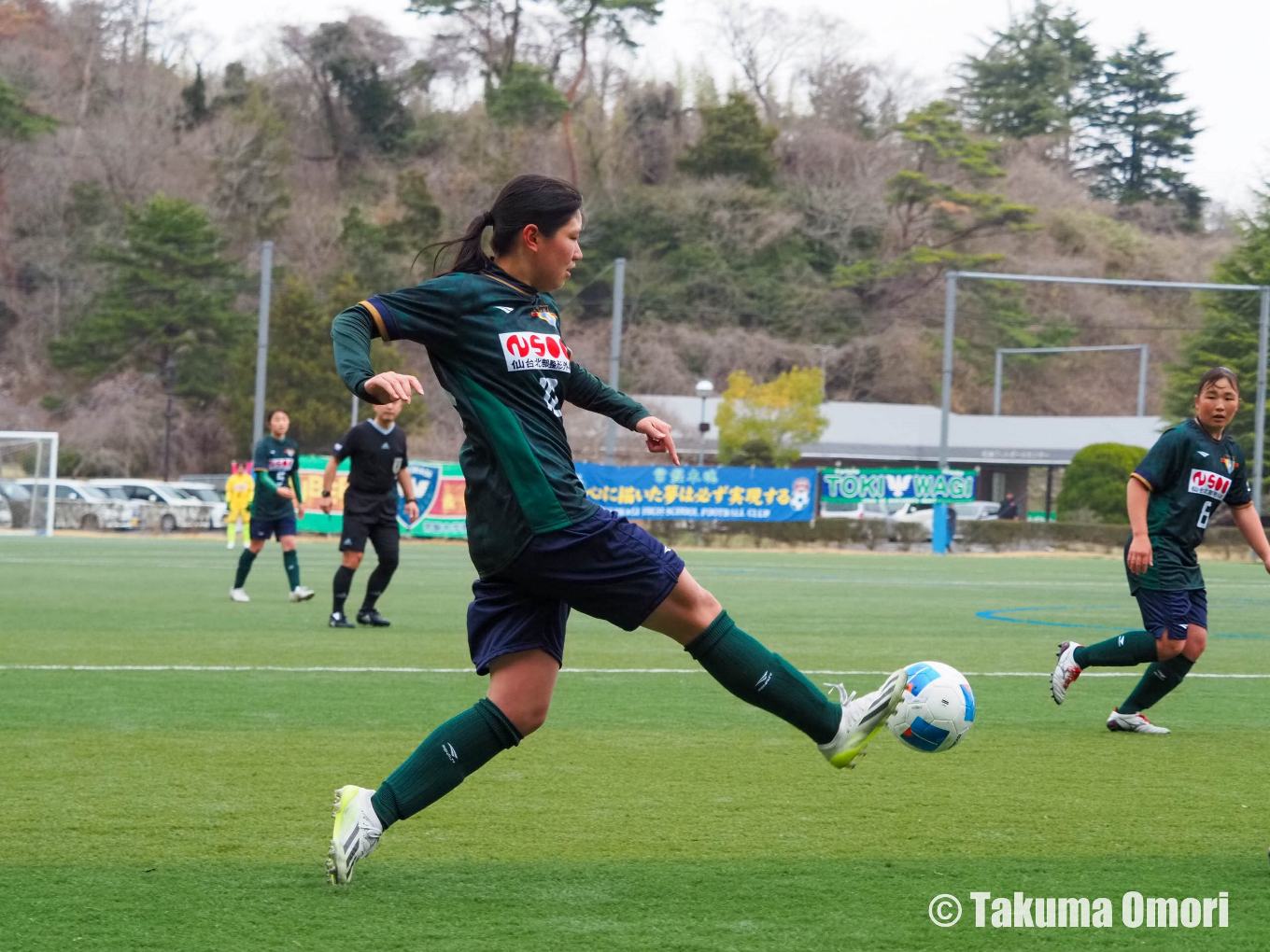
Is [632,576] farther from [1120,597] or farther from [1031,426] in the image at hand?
[1031,426]

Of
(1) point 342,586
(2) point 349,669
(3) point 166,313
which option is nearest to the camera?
(2) point 349,669

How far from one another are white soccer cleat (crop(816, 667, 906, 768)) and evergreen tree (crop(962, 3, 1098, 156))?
79771 millimetres

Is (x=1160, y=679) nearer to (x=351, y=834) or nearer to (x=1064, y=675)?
Answer: (x=1064, y=675)

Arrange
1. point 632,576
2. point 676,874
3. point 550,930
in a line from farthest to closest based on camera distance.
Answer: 1. point 676,874
2. point 632,576
3. point 550,930

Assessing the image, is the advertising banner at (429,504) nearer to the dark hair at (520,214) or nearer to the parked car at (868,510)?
the parked car at (868,510)

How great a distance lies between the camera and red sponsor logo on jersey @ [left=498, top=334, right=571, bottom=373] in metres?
4.34

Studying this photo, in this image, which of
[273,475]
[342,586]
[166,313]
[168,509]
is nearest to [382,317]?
[342,586]

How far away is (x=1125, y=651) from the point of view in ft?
25.0

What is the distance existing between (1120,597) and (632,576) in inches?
632

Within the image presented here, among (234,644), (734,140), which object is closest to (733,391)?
(734,140)

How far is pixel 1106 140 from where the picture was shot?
82.2 meters

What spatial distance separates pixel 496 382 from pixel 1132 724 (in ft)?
14.8

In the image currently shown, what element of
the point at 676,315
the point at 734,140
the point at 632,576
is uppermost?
the point at 734,140

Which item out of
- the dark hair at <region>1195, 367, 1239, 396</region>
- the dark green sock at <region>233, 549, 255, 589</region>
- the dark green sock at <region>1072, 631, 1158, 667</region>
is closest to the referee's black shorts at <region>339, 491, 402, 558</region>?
the dark green sock at <region>233, 549, 255, 589</region>
